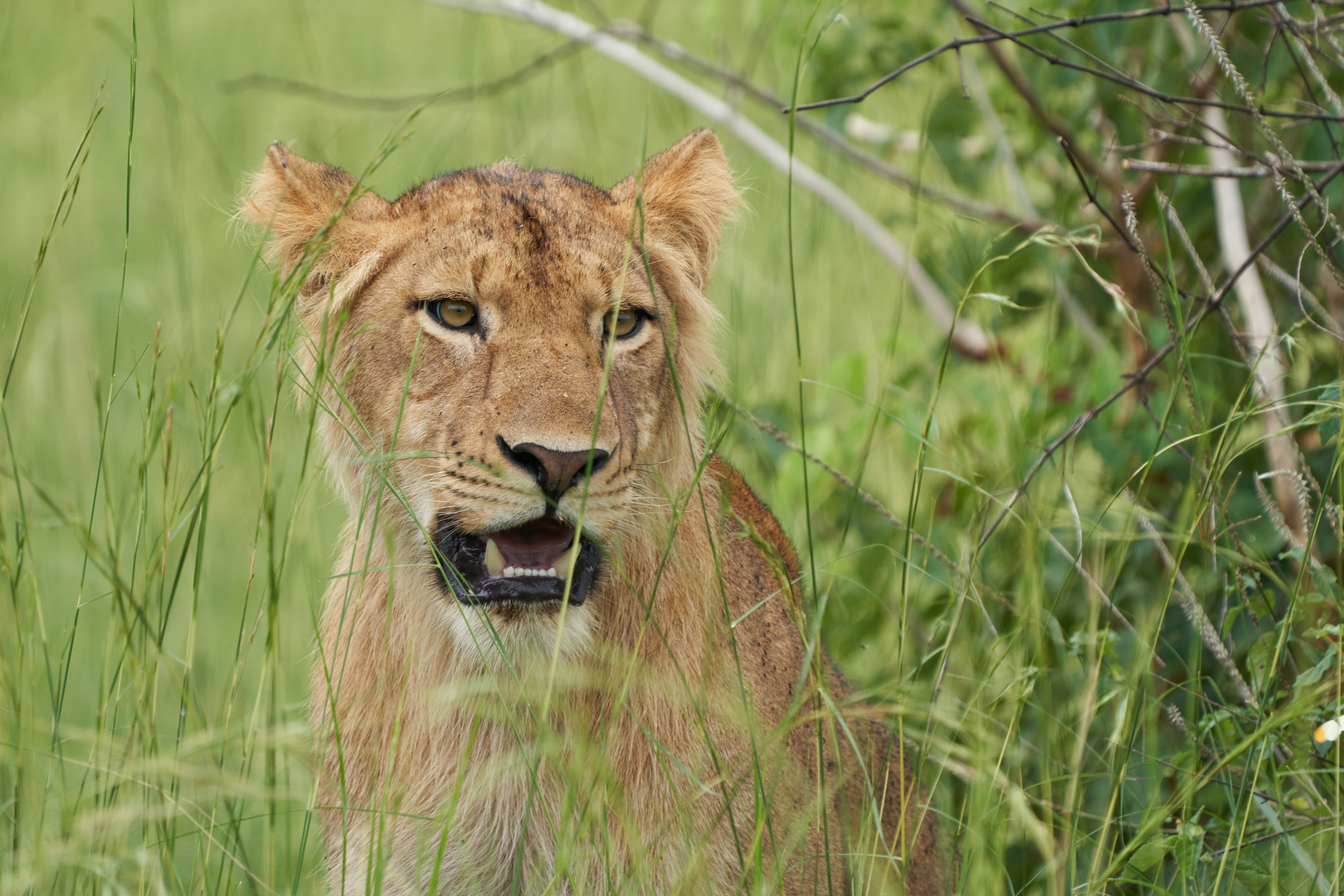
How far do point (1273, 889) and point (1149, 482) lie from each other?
1.90 meters

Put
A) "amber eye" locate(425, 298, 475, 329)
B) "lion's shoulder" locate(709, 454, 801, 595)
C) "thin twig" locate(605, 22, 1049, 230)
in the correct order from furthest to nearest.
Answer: "thin twig" locate(605, 22, 1049, 230), "lion's shoulder" locate(709, 454, 801, 595), "amber eye" locate(425, 298, 475, 329)

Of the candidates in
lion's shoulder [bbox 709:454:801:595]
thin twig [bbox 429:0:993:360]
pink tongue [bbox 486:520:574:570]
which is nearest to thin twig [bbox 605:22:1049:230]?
thin twig [bbox 429:0:993:360]

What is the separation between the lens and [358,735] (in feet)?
7.94

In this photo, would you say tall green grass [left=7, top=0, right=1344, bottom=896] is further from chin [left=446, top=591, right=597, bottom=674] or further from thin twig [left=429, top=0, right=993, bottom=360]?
chin [left=446, top=591, right=597, bottom=674]

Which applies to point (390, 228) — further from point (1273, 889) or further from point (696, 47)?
point (696, 47)

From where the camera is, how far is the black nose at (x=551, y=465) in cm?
204

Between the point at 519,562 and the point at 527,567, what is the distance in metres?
0.02

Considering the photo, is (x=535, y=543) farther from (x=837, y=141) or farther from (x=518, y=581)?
(x=837, y=141)

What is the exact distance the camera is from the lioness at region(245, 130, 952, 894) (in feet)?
7.07

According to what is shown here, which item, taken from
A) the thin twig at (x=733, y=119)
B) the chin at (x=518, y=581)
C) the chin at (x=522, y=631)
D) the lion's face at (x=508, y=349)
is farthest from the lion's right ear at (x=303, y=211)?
the thin twig at (x=733, y=119)

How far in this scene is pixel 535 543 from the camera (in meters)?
2.17

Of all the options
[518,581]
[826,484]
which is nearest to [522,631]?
[518,581]

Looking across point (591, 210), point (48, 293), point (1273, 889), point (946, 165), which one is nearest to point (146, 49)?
point (48, 293)

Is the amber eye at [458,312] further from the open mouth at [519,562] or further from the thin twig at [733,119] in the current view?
the thin twig at [733,119]
